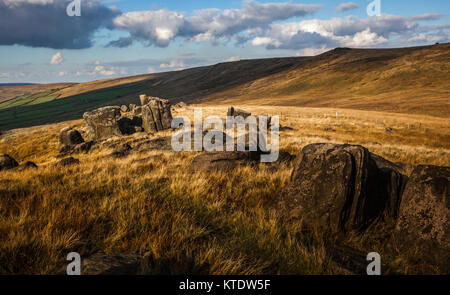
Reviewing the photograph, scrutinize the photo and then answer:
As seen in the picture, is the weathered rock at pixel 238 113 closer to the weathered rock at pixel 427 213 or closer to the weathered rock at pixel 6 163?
the weathered rock at pixel 6 163

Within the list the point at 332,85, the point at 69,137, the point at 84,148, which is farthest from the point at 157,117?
the point at 332,85

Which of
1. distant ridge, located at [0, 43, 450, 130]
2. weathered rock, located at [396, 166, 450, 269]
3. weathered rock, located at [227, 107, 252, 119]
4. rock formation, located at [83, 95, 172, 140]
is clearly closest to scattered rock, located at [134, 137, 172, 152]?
weathered rock, located at [396, 166, 450, 269]

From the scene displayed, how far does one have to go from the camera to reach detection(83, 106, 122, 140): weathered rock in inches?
1026

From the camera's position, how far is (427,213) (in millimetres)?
3162

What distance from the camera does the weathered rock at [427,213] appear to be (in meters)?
2.95

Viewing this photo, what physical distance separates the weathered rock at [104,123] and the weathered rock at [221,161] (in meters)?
21.3

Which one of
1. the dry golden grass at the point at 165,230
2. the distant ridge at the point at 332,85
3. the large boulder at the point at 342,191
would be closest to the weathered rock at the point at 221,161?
the dry golden grass at the point at 165,230

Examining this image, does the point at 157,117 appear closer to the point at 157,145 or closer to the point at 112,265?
the point at 157,145

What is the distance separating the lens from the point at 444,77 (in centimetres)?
8962

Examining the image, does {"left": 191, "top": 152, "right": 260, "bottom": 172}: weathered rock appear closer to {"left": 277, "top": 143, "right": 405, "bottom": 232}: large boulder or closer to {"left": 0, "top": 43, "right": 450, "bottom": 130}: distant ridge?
{"left": 277, "top": 143, "right": 405, "bottom": 232}: large boulder

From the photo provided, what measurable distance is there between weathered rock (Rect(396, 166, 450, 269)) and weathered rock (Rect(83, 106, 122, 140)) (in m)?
26.7

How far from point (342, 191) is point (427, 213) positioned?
1.05 meters
